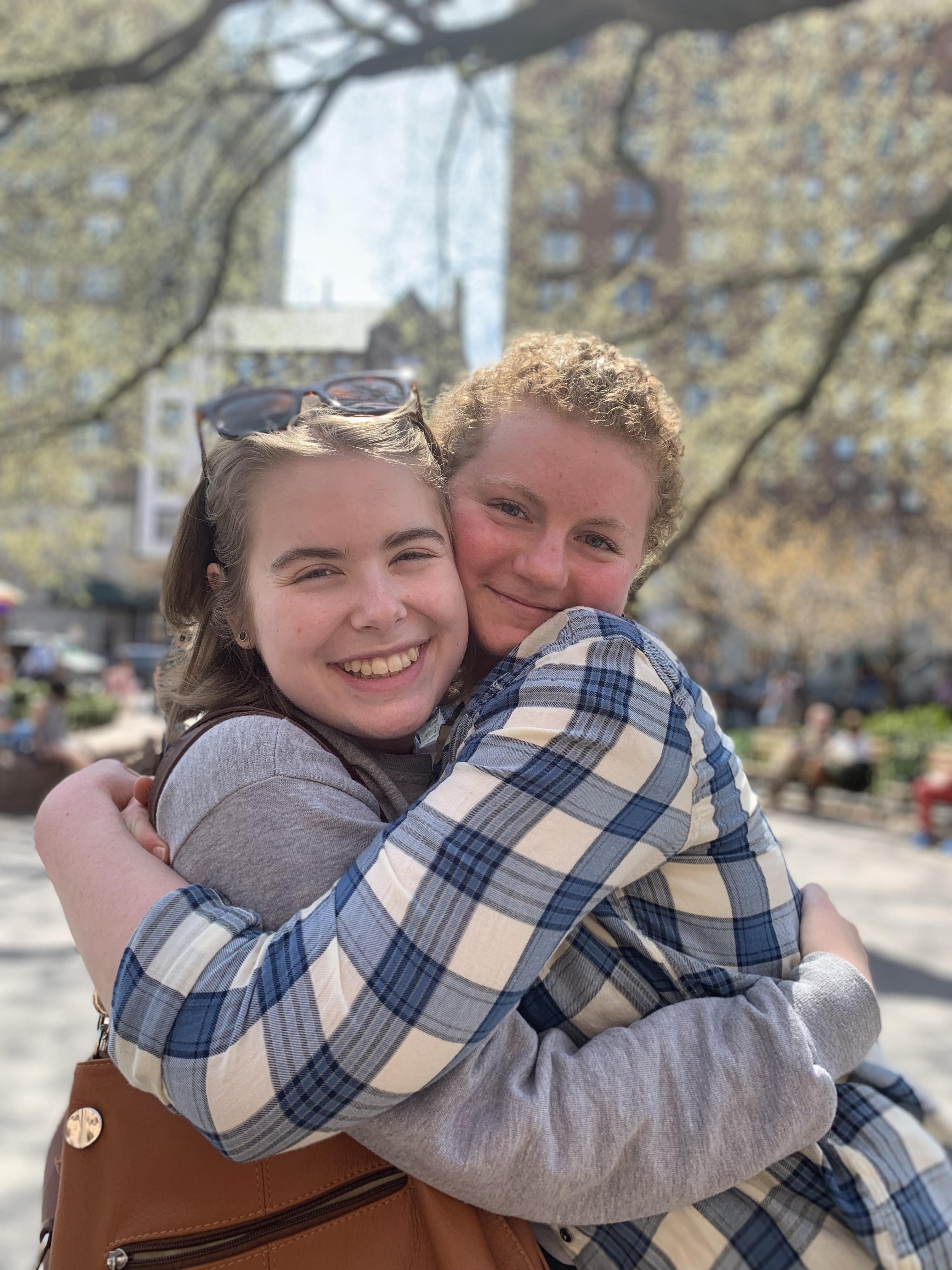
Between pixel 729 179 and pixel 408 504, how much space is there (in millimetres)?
11401

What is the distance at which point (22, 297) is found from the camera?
1068cm

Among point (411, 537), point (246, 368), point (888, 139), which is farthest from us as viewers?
point (888, 139)

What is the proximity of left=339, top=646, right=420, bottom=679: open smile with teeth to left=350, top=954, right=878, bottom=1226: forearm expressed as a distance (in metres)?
0.49

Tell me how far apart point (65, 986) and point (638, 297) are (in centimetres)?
879

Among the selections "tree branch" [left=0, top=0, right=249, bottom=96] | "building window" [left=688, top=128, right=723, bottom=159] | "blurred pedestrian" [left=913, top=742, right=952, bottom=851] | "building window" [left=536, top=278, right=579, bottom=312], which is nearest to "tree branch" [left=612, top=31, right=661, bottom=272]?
"building window" [left=536, top=278, right=579, bottom=312]

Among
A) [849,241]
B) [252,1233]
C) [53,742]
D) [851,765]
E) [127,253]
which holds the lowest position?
[851,765]

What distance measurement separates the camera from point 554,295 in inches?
417

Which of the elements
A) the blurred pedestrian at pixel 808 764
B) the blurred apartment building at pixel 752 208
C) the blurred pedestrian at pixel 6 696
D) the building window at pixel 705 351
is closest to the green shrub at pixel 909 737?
the blurred pedestrian at pixel 808 764

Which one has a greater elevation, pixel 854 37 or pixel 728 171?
pixel 854 37

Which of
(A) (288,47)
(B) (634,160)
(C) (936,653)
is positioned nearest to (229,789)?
(A) (288,47)

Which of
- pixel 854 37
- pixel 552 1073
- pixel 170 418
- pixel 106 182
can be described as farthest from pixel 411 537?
pixel 854 37

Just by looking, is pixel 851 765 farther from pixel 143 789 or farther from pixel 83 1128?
pixel 83 1128

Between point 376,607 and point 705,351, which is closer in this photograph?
point 376,607

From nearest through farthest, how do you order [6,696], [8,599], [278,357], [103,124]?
[278,357] → [103,124] → [6,696] → [8,599]
